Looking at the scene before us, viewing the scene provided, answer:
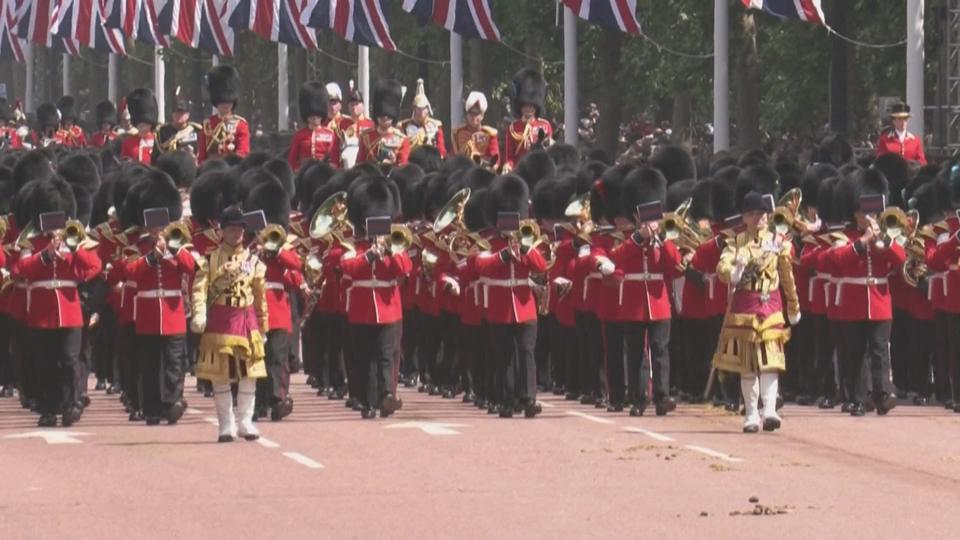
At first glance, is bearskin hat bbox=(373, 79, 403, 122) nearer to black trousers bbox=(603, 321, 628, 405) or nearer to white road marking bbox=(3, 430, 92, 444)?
black trousers bbox=(603, 321, 628, 405)

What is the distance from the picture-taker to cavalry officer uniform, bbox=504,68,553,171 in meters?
29.5

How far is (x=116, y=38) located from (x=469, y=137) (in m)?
29.3

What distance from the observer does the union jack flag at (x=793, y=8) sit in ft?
108

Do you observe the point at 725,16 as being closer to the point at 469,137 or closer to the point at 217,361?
the point at 469,137

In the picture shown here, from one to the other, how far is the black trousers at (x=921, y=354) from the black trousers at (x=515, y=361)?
2.88 m

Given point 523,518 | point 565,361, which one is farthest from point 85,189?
point 523,518

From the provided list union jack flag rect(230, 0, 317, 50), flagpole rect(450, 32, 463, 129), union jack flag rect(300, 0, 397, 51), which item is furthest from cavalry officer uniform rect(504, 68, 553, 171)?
flagpole rect(450, 32, 463, 129)

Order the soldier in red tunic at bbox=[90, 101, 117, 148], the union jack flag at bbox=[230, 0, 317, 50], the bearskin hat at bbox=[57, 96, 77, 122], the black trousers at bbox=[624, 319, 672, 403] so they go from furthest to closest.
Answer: the bearskin hat at bbox=[57, 96, 77, 122] → the union jack flag at bbox=[230, 0, 317, 50] → the soldier in red tunic at bbox=[90, 101, 117, 148] → the black trousers at bbox=[624, 319, 672, 403]

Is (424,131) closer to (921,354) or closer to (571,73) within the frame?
(921,354)

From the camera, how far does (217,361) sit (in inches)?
773

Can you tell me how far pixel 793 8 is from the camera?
33188 millimetres

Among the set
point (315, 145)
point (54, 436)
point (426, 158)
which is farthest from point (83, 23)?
point (54, 436)

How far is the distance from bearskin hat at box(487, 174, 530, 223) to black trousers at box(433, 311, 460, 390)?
5.05 ft

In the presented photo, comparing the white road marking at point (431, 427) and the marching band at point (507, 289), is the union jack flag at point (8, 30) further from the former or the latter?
the white road marking at point (431, 427)
